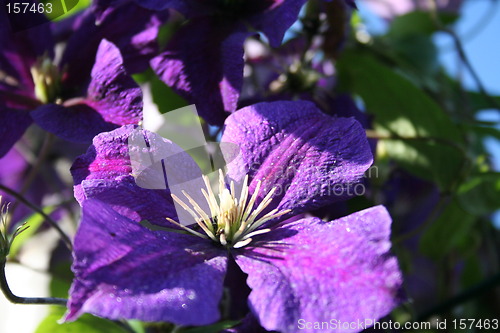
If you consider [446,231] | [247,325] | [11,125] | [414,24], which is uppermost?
[11,125]

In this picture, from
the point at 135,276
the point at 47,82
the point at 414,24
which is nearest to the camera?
the point at 135,276

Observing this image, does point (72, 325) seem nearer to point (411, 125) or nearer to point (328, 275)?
point (328, 275)

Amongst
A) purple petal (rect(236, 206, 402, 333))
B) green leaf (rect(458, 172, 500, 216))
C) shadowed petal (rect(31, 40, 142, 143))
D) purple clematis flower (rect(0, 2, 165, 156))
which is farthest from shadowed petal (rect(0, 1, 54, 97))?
green leaf (rect(458, 172, 500, 216))

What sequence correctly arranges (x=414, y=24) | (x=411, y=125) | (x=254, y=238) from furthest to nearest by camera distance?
1. (x=414, y=24)
2. (x=411, y=125)
3. (x=254, y=238)

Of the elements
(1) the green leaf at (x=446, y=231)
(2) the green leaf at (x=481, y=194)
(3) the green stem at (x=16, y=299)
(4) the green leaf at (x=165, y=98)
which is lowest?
(1) the green leaf at (x=446, y=231)

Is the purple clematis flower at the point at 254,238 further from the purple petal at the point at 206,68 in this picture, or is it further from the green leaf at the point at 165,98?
the green leaf at the point at 165,98

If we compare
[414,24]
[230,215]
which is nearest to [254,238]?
[230,215]

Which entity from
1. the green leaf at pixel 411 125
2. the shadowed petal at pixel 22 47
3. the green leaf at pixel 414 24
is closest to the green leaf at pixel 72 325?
the shadowed petal at pixel 22 47

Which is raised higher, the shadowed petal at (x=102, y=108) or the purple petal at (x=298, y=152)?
the shadowed petal at (x=102, y=108)
